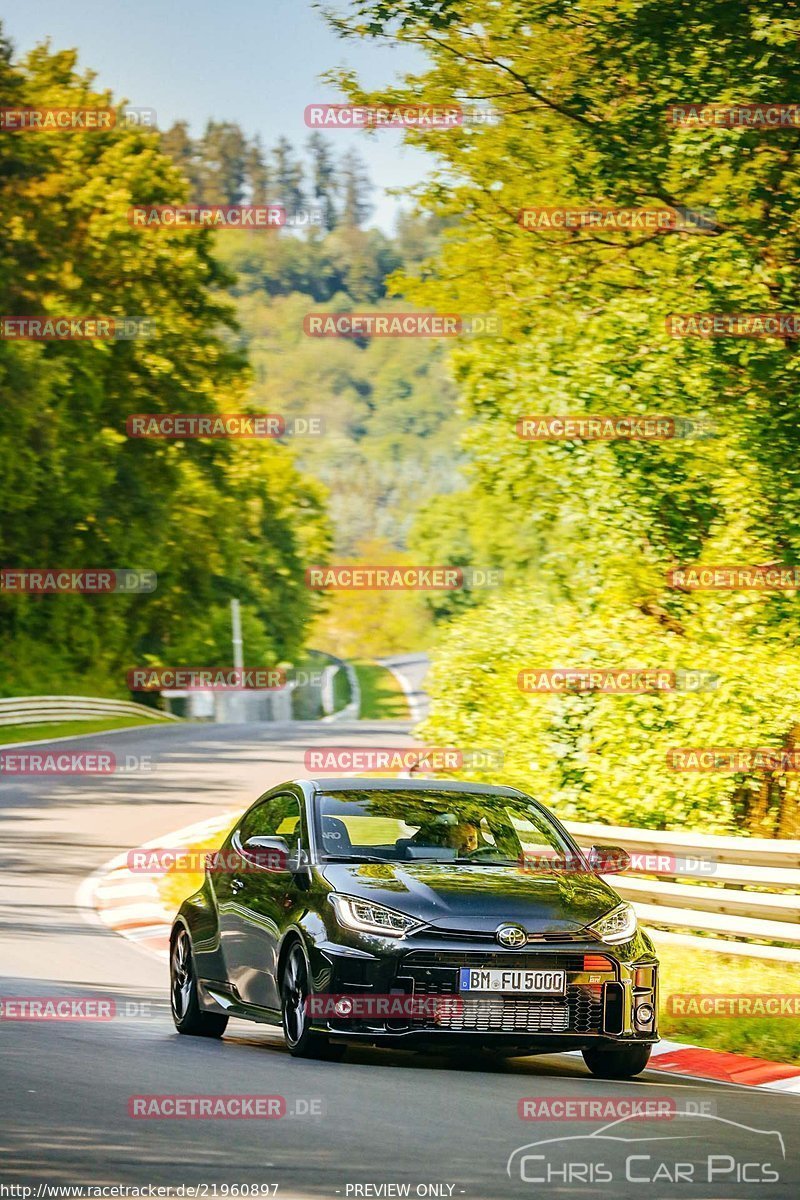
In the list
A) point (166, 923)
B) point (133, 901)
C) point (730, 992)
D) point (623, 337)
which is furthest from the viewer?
point (623, 337)

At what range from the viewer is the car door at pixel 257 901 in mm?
10047

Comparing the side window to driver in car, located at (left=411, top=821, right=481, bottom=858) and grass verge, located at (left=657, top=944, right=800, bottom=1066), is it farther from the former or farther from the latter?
grass verge, located at (left=657, top=944, right=800, bottom=1066)

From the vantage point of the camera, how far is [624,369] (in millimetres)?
21797

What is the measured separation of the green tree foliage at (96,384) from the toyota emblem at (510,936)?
45.6 m

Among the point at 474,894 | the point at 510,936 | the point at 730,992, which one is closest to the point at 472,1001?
the point at 510,936

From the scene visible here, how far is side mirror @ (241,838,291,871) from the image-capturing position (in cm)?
1013

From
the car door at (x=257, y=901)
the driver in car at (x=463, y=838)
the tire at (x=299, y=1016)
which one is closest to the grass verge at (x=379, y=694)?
the car door at (x=257, y=901)

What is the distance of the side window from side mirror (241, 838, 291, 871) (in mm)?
59

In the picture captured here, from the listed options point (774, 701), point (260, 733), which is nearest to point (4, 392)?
point (260, 733)

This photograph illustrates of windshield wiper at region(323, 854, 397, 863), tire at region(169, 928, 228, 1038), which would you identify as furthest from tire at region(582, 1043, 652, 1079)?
tire at region(169, 928, 228, 1038)

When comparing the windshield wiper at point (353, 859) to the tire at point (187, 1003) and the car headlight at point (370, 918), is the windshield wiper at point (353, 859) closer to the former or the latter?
the car headlight at point (370, 918)

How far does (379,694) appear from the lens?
131 meters

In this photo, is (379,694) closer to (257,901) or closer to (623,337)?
(623,337)

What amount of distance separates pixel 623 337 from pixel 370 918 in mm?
13537
